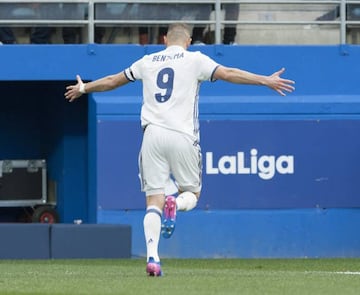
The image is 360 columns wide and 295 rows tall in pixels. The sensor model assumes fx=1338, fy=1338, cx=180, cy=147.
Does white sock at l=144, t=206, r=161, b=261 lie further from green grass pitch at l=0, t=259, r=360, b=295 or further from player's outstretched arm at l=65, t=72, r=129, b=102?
player's outstretched arm at l=65, t=72, r=129, b=102

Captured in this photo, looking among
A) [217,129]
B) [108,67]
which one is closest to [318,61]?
[217,129]

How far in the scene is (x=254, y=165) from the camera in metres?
17.1

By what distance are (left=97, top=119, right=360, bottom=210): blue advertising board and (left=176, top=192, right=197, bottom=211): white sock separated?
6.06m

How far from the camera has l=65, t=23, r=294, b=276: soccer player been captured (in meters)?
10.8

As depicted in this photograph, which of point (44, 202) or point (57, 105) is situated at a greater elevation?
point (57, 105)

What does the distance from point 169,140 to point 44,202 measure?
333 inches

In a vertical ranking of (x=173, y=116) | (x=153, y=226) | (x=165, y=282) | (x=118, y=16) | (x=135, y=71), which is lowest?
(x=165, y=282)

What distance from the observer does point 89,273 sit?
1162 cm

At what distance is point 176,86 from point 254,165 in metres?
6.47

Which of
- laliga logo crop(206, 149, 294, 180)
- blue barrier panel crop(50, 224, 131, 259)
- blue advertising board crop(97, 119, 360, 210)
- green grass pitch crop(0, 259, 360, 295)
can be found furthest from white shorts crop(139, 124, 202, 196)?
laliga logo crop(206, 149, 294, 180)

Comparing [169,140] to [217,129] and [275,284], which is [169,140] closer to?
[275,284]

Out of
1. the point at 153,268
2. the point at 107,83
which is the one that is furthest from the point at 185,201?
the point at 107,83

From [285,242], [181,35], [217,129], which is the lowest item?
[285,242]

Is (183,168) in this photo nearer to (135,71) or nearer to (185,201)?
(185,201)
